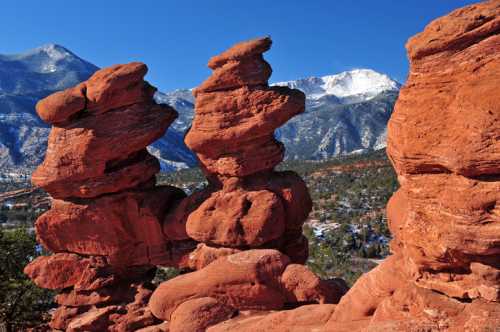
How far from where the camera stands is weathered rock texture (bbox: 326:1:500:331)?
10.5m

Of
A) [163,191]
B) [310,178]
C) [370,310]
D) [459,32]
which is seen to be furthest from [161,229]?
[310,178]

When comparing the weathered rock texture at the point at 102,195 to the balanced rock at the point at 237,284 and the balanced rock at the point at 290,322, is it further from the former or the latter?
the balanced rock at the point at 290,322

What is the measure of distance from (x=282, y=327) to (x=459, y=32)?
956 centimetres

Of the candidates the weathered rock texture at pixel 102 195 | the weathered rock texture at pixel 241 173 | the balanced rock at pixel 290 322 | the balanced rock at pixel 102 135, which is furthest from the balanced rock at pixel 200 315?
the balanced rock at pixel 102 135

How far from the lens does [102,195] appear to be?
77.0ft

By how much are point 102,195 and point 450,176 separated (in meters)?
17.4

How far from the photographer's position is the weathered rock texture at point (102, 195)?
22.7 meters

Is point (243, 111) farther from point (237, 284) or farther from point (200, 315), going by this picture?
point (200, 315)

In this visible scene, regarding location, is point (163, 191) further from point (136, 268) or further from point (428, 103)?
point (428, 103)

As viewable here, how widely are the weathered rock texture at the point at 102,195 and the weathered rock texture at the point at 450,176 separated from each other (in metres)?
14.0

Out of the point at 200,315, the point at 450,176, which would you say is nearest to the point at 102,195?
the point at 200,315

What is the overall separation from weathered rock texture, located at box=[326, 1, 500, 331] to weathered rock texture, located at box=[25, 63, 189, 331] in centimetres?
1405

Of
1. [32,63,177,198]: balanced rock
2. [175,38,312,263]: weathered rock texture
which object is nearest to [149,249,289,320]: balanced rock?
[175,38,312,263]: weathered rock texture

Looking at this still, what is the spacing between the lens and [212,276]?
17.7 m
